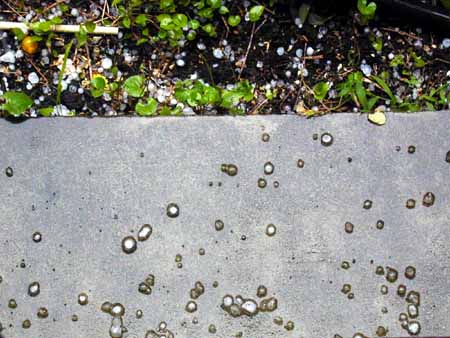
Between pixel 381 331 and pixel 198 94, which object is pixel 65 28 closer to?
pixel 198 94

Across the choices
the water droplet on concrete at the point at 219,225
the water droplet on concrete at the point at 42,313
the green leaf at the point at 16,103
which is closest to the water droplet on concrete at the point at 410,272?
the water droplet on concrete at the point at 219,225

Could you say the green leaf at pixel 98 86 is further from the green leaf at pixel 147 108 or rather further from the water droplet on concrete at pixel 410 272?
the water droplet on concrete at pixel 410 272

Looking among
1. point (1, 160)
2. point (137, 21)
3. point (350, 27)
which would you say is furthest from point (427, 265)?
point (1, 160)

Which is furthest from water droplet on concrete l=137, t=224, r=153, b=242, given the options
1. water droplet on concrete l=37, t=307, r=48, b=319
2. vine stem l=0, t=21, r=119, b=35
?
vine stem l=0, t=21, r=119, b=35

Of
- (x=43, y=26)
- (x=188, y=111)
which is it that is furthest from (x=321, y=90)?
(x=43, y=26)

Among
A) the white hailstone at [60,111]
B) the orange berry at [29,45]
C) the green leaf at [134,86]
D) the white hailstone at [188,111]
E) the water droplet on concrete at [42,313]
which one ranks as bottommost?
the water droplet on concrete at [42,313]

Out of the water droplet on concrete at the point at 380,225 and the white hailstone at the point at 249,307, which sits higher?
the water droplet on concrete at the point at 380,225
